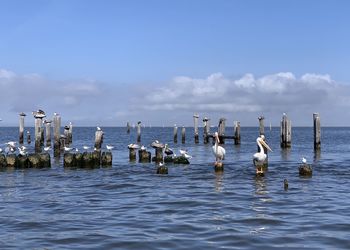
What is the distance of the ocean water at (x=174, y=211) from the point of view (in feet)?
35.5

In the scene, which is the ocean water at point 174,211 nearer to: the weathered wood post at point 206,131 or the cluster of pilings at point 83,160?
the cluster of pilings at point 83,160

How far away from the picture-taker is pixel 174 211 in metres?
14.1

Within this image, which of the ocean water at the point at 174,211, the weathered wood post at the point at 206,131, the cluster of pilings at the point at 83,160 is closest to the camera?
the ocean water at the point at 174,211

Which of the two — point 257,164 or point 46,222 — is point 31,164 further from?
point 46,222

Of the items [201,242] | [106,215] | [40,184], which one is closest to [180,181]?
[40,184]

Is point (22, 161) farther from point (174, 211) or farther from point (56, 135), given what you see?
point (174, 211)

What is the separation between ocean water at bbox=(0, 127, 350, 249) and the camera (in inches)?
426

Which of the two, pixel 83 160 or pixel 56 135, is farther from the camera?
pixel 56 135

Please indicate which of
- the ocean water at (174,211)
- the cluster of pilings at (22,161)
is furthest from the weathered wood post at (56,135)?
the ocean water at (174,211)

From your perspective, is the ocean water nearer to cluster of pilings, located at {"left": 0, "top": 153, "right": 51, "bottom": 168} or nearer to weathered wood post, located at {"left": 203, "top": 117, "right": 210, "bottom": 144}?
cluster of pilings, located at {"left": 0, "top": 153, "right": 51, "bottom": 168}

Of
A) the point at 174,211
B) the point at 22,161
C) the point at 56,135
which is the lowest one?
the point at 174,211

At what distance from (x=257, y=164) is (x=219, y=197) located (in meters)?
6.66

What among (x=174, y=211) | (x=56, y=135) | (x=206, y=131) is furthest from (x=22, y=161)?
(x=206, y=131)

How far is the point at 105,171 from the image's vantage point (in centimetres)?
2545
